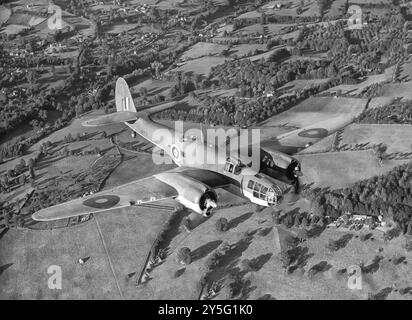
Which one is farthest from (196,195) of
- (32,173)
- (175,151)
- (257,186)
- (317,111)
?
(317,111)

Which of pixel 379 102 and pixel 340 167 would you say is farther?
pixel 379 102

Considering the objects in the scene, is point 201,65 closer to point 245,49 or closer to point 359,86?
point 245,49

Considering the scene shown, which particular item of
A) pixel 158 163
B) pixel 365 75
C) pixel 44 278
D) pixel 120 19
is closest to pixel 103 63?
pixel 120 19

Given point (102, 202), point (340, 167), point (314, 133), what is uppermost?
point (314, 133)

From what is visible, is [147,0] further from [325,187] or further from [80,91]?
[325,187]

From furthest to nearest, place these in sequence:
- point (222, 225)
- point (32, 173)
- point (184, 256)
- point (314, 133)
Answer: point (32, 173)
point (222, 225)
point (314, 133)
point (184, 256)

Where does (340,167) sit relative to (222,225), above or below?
above

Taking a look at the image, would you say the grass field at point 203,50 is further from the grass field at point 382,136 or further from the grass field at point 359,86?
the grass field at point 382,136

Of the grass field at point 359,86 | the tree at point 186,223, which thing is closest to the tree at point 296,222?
the tree at point 186,223
